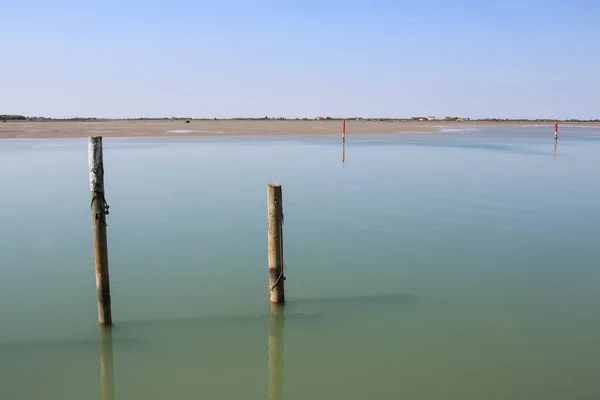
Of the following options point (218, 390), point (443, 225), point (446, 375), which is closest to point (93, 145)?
point (218, 390)

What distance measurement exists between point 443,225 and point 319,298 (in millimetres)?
5389

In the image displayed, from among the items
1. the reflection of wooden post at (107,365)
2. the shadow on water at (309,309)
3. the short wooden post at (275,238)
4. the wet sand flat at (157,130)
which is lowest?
the reflection of wooden post at (107,365)

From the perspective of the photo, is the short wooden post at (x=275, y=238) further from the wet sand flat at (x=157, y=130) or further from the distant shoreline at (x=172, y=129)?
the wet sand flat at (x=157, y=130)

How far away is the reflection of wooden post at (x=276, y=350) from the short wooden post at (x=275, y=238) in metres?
0.25

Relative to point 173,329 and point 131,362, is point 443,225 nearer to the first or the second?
A: point 173,329

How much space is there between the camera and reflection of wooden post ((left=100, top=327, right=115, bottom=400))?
584 cm

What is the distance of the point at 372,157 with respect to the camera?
29625 mm

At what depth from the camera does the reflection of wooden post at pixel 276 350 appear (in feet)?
19.3

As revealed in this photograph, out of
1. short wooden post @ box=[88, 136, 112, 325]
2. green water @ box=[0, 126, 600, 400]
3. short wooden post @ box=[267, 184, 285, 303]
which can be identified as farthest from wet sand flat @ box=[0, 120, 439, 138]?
short wooden post @ box=[267, 184, 285, 303]

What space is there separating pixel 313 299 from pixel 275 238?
48.8 inches

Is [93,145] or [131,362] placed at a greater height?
[93,145]

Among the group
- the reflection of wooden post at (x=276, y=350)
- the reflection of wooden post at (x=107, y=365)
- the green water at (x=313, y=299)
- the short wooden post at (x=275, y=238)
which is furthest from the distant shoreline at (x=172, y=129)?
the reflection of wooden post at (x=276, y=350)

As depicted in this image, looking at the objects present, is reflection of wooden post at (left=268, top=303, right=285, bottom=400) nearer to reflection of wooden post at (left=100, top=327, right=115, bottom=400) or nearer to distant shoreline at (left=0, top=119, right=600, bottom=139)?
reflection of wooden post at (left=100, top=327, right=115, bottom=400)

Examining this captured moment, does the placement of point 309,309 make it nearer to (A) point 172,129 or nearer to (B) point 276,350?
(B) point 276,350
